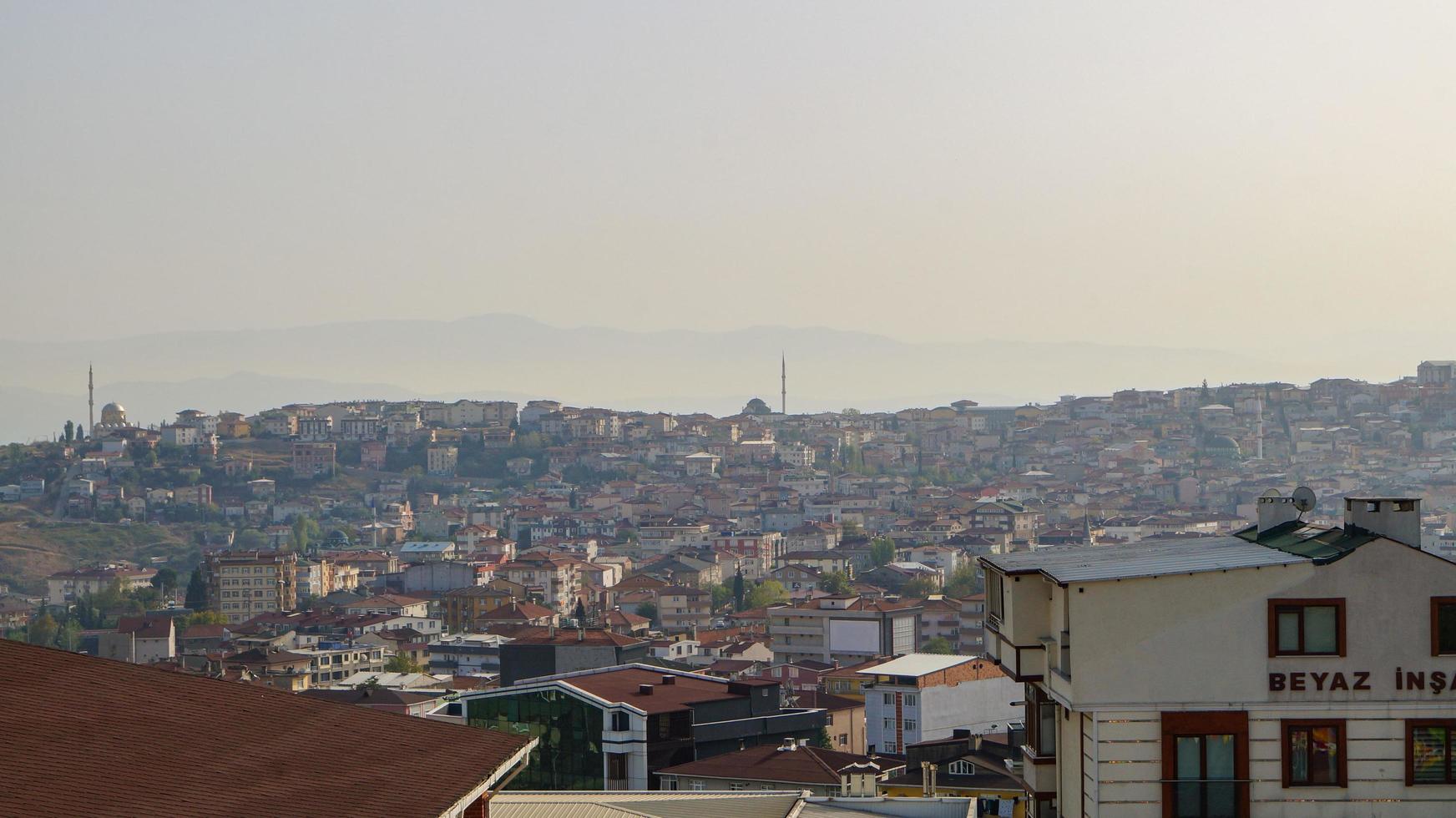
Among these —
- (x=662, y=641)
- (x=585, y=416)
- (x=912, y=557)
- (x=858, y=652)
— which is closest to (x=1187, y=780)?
(x=858, y=652)

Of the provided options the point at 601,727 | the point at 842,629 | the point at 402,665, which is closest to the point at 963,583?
the point at 842,629

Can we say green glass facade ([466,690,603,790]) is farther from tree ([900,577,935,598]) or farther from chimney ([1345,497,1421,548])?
tree ([900,577,935,598])

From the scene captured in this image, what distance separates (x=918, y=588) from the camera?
3558 inches

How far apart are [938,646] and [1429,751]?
58.6 m

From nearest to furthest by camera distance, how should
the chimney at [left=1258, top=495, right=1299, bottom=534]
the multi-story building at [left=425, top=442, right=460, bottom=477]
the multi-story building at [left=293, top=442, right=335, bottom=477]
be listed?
the chimney at [left=1258, top=495, right=1299, bottom=534] < the multi-story building at [left=293, top=442, right=335, bottom=477] < the multi-story building at [left=425, top=442, right=460, bottom=477]

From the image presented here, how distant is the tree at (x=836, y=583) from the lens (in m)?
88.4

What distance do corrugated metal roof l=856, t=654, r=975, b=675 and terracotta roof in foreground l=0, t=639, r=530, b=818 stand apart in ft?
104

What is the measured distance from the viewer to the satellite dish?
9031mm

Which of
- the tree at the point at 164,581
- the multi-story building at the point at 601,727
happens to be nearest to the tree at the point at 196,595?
the tree at the point at 164,581

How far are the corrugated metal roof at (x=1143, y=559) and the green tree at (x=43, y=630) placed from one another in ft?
242

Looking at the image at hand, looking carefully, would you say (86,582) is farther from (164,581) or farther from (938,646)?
(938,646)

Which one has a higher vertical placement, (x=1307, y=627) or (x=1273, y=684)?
(x=1307, y=627)

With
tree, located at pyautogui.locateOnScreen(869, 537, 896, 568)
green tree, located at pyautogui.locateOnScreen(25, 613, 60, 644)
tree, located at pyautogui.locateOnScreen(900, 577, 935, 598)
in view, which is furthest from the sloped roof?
tree, located at pyautogui.locateOnScreen(869, 537, 896, 568)

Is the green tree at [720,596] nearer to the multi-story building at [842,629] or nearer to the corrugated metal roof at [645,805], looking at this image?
the multi-story building at [842,629]
